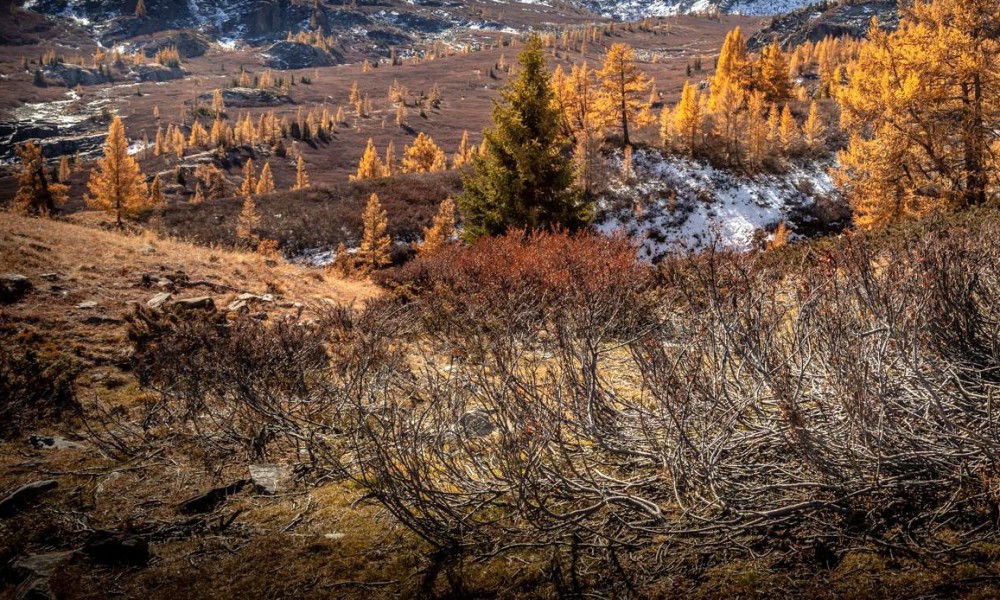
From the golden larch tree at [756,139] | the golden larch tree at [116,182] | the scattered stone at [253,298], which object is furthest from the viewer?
the golden larch tree at [116,182]

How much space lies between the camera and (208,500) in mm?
3881

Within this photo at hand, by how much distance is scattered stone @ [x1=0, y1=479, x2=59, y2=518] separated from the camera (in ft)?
12.2

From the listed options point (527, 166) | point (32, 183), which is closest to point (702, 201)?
point (527, 166)

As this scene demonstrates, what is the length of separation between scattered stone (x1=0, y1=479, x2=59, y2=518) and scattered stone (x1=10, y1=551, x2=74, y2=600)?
2.99ft

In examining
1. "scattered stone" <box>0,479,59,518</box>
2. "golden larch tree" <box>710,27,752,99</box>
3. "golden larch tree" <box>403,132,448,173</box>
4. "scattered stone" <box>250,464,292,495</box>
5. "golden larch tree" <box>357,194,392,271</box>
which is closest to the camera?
"scattered stone" <box>0,479,59,518</box>

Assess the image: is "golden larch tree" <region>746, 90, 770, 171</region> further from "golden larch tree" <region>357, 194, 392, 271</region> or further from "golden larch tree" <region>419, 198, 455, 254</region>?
"golden larch tree" <region>357, 194, 392, 271</region>

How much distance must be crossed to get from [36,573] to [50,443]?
2.73 m

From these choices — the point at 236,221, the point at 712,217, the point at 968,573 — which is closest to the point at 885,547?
the point at 968,573

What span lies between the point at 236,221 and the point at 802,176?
36.6 metres

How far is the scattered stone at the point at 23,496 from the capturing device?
3717 mm

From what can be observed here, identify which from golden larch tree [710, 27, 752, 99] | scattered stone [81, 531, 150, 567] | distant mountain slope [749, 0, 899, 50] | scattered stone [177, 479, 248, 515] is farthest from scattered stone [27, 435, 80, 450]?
distant mountain slope [749, 0, 899, 50]

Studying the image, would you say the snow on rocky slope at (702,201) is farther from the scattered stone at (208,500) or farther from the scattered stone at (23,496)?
the scattered stone at (23,496)

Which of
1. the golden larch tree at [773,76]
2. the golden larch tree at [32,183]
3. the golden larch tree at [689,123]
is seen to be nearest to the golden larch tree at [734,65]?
the golden larch tree at [773,76]

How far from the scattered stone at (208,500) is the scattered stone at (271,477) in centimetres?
17
